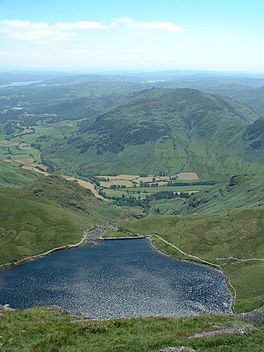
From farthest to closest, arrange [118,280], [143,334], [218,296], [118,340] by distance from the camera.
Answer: [118,280] < [218,296] < [143,334] < [118,340]

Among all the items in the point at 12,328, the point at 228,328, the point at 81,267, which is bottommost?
the point at 81,267

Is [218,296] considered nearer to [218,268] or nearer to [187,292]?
[187,292]

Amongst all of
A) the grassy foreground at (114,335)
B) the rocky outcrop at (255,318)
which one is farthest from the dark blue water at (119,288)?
the rocky outcrop at (255,318)

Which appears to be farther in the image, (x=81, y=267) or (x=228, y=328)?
(x=81, y=267)

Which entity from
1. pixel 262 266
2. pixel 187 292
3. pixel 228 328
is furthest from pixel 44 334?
pixel 262 266

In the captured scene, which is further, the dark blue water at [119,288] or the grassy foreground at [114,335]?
the dark blue water at [119,288]

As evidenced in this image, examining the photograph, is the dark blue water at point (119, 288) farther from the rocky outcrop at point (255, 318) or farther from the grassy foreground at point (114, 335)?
the rocky outcrop at point (255, 318)

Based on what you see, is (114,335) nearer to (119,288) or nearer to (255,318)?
(255,318)
